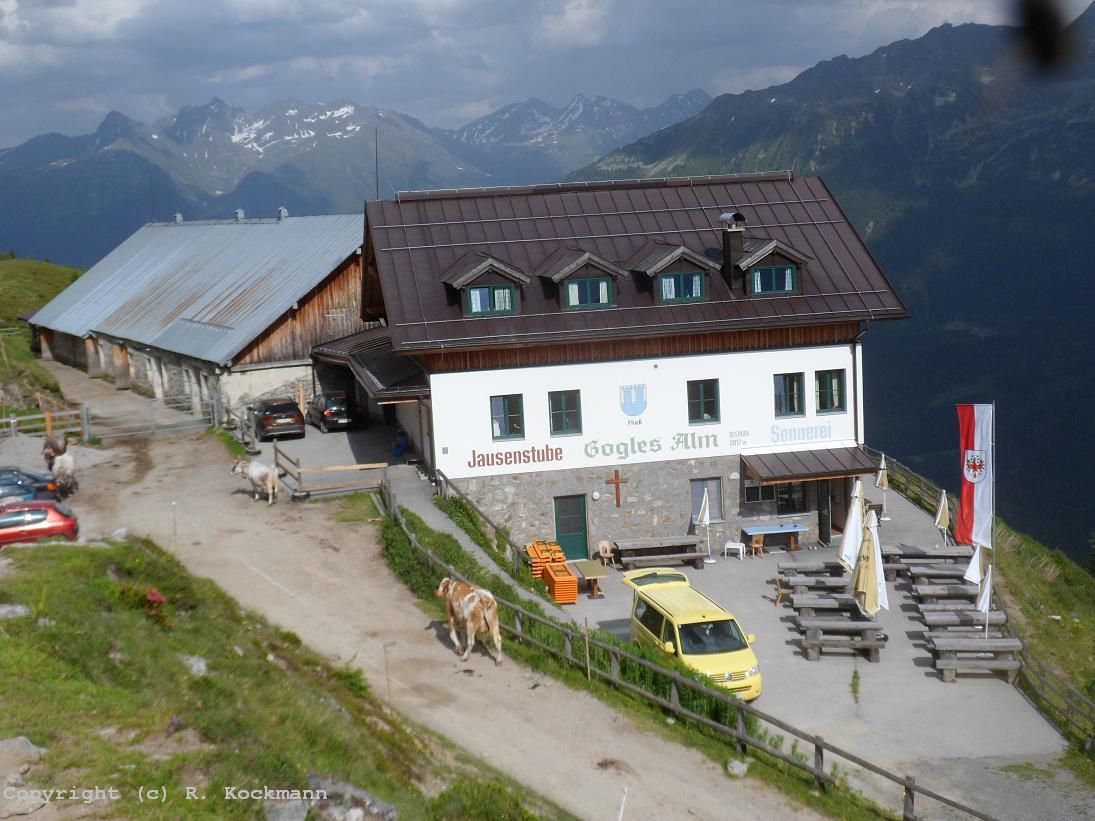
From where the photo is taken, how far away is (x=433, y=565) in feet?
83.6

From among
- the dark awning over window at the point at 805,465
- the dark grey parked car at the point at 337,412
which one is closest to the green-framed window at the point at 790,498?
the dark awning over window at the point at 805,465

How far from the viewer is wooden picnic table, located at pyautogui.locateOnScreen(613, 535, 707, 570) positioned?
107 ft

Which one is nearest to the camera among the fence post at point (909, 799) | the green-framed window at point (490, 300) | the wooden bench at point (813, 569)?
the fence post at point (909, 799)

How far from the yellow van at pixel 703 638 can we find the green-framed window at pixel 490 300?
1136 centimetres

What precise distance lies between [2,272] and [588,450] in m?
72.1

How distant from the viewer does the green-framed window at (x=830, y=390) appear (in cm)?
3528

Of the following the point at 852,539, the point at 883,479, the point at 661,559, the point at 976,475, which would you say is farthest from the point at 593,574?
the point at 883,479

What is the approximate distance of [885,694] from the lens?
2436 cm

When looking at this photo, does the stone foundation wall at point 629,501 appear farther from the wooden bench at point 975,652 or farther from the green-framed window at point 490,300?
the wooden bench at point 975,652

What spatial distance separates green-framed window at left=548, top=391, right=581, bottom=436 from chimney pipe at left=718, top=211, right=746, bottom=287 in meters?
6.25

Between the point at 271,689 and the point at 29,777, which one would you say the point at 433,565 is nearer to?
the point at 271,689

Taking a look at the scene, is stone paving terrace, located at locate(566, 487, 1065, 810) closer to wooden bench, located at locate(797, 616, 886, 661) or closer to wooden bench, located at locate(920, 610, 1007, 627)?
wooden bench, located at locate(797, 616, 886, 661)

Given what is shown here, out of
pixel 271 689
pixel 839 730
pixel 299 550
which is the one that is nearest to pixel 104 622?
pixel 271 689

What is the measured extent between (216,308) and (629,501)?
24.3 m
